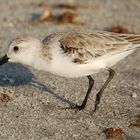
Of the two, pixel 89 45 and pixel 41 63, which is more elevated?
pixel 89 45

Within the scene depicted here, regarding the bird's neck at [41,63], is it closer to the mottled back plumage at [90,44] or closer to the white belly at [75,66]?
the white belly at [75,66]

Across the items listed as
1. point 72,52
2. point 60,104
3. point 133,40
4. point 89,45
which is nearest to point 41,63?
point 72,52

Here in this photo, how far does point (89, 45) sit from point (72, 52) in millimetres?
280

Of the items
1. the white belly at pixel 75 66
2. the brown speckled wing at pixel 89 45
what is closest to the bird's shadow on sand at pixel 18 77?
the white belly at pixel 75 66

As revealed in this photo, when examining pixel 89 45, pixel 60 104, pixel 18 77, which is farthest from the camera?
pixel 18 77

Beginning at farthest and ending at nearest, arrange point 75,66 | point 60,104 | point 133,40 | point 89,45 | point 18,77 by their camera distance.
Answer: point 18,77 → point 60,104 → point 133,40 → point 89,45 → point 75,66

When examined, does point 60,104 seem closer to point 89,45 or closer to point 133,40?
point 89,45

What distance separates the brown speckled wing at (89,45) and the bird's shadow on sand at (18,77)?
911 millimetres

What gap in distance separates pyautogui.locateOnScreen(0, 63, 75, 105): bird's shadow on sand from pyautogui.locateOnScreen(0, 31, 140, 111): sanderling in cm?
83

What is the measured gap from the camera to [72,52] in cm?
673

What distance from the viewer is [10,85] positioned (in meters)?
7.82

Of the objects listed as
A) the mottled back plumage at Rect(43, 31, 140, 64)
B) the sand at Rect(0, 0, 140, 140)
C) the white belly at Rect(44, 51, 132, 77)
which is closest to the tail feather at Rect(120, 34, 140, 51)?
the mottled back plumage at Rect(43, 31, 140, 64)

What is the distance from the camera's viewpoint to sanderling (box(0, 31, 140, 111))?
21.9 ft

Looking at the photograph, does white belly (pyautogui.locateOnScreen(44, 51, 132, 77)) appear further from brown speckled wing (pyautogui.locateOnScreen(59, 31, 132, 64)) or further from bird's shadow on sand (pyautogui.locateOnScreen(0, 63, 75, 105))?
bird's shadow on sand (pyautogui.locateOnScreen(0, 63, 75, 105))
